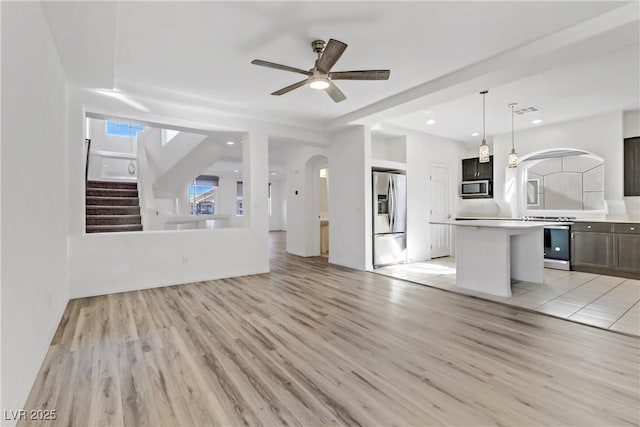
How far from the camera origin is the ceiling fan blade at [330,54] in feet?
8.15

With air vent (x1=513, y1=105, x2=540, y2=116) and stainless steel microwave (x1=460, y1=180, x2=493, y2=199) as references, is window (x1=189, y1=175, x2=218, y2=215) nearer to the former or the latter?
stainless steel microwave (x1=460, y1=180, x2=493, y2=199)

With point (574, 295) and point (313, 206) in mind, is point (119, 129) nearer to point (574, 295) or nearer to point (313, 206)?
point (313, 206)

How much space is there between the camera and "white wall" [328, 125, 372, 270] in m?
5.71

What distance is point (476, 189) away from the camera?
7.18 metres

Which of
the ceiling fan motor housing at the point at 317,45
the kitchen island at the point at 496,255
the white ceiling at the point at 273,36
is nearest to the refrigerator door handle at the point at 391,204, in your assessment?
the kitchen island at the point at 496,255

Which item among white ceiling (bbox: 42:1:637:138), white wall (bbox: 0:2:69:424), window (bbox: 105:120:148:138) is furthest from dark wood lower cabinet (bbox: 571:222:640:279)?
window (bbox: 105:120:148:138)

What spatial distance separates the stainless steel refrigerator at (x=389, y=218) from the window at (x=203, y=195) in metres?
8.93

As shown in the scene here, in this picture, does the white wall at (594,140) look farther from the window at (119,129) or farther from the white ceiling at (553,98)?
the window at (119,129)

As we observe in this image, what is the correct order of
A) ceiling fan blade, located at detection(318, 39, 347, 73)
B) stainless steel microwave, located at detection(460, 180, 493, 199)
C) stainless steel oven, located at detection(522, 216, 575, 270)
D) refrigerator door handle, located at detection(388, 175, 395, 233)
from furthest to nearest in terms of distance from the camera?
stainless steel microwave, located at detection(460, 180, 493, 199) → refrigerator door handle, located at detection(388, 175, 395, 233) → stainless steel oven, located at detection(522, 216, 575, 270) → ceiling fan blade, located at detection(318, 39, 347, 73)

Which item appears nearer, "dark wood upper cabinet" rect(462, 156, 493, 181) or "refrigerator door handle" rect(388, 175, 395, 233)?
"refrigerator door handle" rect(388, 175, 395, 233)

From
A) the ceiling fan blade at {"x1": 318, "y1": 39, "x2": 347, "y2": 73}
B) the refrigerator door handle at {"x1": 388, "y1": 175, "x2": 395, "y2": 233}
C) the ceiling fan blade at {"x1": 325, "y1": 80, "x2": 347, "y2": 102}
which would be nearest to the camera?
the ceiling fan blade at {"x1": 318, "y1": 39, "x2": 347, "y2": 73}

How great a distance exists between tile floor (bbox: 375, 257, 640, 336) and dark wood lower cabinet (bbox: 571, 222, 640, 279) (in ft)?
0.52

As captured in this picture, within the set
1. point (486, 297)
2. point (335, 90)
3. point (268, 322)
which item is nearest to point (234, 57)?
point (335, 90)

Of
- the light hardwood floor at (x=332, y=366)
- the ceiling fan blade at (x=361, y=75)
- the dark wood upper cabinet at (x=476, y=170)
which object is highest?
the ceiling fan blade at (x=361, y=75)
